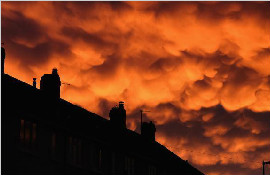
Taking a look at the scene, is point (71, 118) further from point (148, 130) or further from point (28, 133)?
point (148, 130)

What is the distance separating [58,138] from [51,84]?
140 inches

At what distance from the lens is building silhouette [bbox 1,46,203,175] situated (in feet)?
89.3

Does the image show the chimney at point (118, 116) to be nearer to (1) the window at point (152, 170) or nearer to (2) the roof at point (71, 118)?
(2) the roof at point (71, 118)

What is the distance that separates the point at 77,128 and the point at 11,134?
5.95 m

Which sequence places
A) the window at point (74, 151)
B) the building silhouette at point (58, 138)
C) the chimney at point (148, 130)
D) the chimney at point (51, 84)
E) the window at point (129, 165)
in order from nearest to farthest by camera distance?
the building silhouette at point (58, 138)
the window at point (74, 151)
the chimney at point (51, 84)
the window at point (129, 165)
the chimney at point (148, 130)

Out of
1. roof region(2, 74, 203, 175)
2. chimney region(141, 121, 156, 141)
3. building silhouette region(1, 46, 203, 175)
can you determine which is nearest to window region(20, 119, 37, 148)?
building silhouette region(1, 46, 203, 175)

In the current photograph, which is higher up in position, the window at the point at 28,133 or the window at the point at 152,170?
the window at the point at 152,170

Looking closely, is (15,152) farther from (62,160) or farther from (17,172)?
(62,160)

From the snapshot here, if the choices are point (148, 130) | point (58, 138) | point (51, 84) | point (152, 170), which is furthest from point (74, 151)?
point (148, 130)

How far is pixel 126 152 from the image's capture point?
3809 centimetres

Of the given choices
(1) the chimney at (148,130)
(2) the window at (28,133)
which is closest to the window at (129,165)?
(1) the chimney at (148,130)

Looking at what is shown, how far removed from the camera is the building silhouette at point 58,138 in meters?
27.2

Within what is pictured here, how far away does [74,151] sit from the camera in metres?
32.3

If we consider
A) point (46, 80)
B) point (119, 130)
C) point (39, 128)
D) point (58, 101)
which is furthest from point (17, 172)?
point (119, 130)
